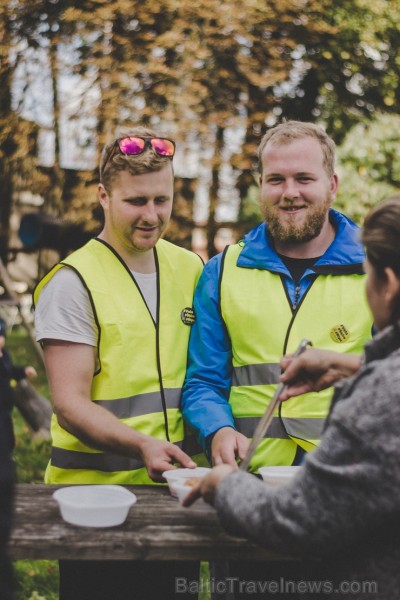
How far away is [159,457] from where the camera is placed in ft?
8.70

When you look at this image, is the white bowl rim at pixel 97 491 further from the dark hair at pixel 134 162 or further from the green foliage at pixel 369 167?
the green foliage at pixel 369 167

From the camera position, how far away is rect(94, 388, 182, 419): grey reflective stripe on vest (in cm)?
296

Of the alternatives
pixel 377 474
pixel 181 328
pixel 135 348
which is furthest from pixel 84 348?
pixel 377 474

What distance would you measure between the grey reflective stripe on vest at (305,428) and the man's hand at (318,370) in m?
0.58

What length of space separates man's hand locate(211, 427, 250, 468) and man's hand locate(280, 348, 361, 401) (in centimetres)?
45

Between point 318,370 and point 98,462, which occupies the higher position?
point 318,370

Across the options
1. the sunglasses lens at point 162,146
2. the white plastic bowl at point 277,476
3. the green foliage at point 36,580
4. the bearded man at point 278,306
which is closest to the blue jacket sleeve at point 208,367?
the bearded man at point 278,306

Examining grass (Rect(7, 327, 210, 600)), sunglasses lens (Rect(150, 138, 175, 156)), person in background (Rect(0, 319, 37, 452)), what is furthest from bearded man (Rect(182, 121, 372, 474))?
person in background (Rect(0, 319, 37, 452))

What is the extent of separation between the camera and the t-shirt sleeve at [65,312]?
9.33 feet

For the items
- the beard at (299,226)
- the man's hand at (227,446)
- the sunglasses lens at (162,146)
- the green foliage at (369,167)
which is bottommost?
the green foliage at (369,167)

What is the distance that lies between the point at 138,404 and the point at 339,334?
2.89 feet

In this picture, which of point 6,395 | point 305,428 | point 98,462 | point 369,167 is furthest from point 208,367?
point 369,167

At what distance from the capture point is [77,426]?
2777 millimetres

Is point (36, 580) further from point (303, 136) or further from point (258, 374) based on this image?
point (303, 136)
